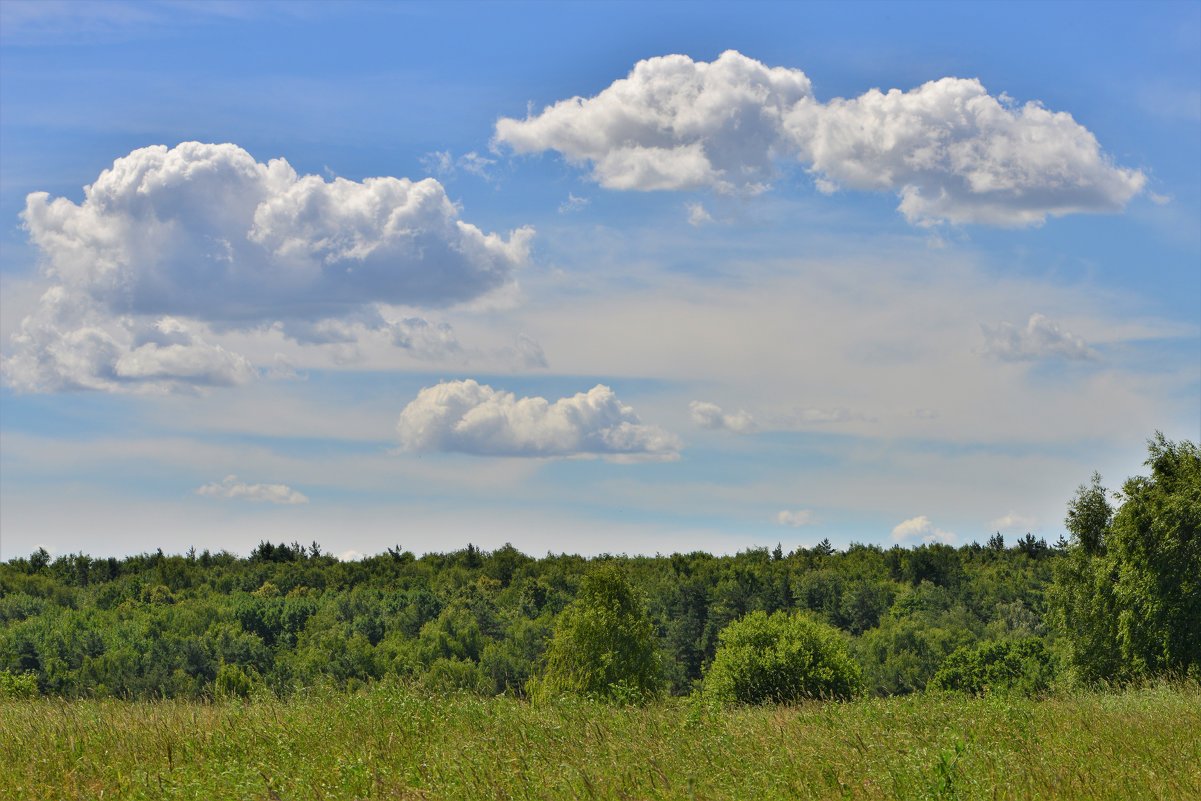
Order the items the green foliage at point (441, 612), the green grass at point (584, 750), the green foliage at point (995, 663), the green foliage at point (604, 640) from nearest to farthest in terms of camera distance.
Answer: the green grass at point (584, 750) < the green foliage at point (604, 640) < the green foliage at point (995, 663) < the green foliage at point (441, 612)

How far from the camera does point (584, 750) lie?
1134 cm

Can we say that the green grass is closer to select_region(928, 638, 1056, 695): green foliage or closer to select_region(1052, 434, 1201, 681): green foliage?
select_region(1052, 434, 1201, 681): green foliage

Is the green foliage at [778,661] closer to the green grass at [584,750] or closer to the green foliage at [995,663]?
the green foliage at [995,663]

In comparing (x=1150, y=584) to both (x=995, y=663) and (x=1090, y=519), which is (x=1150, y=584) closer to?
(x=1090, y=519)

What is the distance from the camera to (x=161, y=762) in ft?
38.4

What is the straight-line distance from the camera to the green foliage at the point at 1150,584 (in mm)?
40125

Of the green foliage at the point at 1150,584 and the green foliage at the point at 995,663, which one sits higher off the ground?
the green foliage at the point at 1150,584

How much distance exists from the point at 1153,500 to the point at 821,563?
4846 inches

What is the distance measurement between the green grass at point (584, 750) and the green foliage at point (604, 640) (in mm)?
37077

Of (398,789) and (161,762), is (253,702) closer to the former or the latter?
(161,762)

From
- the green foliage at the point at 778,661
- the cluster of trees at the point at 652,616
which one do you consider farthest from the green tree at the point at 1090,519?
the green foliage at the point at 778,661

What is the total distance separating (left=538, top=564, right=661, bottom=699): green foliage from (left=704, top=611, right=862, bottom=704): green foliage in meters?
4.86

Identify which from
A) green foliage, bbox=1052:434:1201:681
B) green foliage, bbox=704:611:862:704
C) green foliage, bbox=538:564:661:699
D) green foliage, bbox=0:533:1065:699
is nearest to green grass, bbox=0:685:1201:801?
green foliage, bbox=1052:434:1201:681

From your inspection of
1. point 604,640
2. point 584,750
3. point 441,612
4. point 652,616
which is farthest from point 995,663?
point 584,750
